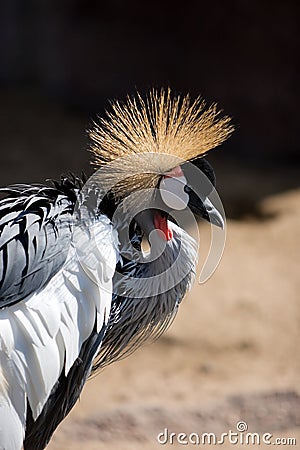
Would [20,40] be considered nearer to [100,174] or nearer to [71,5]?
[71,5]

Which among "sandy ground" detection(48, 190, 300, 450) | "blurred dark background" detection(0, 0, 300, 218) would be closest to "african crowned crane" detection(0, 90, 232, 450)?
"sandy ground" detection(48, 190, 300, 450)

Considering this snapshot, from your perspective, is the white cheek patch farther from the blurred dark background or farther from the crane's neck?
the blurred dark background

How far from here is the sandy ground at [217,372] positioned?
2646 mm

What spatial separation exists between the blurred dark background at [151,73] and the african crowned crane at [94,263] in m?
2.19

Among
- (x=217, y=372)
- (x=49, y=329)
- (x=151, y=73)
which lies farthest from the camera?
(x=151, y=73)

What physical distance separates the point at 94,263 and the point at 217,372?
1.25m

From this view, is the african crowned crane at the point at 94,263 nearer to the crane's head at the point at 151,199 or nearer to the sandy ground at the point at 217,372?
the crane's head at the point at 151,199

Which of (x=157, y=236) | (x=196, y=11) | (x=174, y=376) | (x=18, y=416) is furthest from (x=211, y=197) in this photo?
(x=196, y=11)

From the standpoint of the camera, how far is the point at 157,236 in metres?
2.02

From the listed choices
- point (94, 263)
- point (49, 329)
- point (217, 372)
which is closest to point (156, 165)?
point (94, 263)

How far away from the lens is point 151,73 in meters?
5.34

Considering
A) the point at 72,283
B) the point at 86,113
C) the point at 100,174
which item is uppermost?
the point at 86,113

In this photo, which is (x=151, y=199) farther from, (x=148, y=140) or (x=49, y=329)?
(x=49, y=329)

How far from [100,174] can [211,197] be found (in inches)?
10.9
